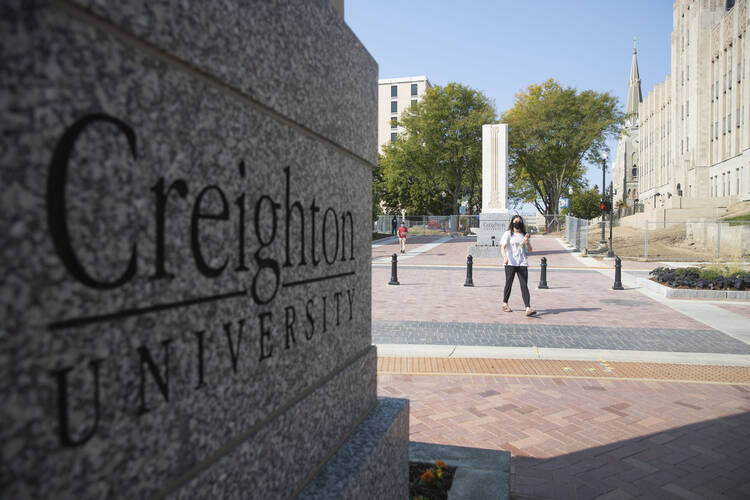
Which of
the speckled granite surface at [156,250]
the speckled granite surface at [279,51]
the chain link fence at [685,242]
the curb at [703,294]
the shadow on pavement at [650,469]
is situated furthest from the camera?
the chain link fence at [685,242]

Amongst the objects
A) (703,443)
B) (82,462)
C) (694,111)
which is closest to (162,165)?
(82,462)

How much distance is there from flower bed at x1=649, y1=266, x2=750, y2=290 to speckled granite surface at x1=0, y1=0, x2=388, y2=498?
12743 millimetres

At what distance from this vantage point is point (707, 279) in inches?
470

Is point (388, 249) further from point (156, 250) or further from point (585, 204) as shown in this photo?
point (585, 204)

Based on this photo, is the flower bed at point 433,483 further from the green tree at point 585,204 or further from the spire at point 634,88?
the spire at point 634,88

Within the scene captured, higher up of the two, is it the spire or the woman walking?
the spire

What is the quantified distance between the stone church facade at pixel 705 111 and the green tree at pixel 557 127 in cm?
400

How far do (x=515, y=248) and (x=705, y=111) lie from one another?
5478 cm

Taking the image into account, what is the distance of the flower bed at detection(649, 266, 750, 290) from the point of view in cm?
1159

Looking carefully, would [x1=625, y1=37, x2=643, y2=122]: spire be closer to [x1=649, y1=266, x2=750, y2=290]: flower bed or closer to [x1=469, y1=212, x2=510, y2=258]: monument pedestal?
[x1=469, y1=212, x2=510, y2=258]: monument pedestal

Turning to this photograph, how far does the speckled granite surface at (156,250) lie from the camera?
847 millimetres

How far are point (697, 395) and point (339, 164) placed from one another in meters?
4.97

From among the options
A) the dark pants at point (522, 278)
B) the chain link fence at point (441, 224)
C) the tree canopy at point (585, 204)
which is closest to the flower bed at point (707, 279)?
the dark pants at point (522, 278)

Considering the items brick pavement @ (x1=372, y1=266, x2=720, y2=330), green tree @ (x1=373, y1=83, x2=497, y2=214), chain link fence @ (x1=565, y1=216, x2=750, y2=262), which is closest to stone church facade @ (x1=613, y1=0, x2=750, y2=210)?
chain link fence @ (x1=565, y1=216, x2=750, y2=262)
